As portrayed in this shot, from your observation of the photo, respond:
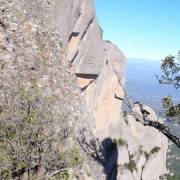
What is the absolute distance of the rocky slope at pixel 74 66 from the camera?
1320 inches

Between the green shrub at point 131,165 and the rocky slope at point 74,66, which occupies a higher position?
the rocky slope at point 74,66

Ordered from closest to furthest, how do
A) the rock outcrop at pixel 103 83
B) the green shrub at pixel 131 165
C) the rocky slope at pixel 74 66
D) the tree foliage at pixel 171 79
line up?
the tree foliage at pixel 171 79
the rocky slope at pixel 74 66
the rock outcrop at pixel 103 83
the green shrub at pixel 131 165

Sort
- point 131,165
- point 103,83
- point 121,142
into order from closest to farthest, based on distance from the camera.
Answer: point 103,83, point 131,165, point 121,142

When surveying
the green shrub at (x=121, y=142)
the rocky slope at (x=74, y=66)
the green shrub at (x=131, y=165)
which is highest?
the rocky slope at (x=74, y=66)

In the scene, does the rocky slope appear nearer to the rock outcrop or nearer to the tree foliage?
the rock outcrop

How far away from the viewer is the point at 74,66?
58.1 metres

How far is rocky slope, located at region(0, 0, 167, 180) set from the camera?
33.5 metres

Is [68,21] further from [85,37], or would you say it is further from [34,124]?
[34,124]

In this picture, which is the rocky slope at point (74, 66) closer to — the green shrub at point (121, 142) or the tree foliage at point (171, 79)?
the green shrub at point (121, 142)

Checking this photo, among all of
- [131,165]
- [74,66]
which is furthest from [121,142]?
[74,66]

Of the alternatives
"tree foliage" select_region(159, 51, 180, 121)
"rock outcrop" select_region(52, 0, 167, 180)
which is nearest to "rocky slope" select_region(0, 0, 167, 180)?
"rock outcrop" select_region(52, 0, 167, 180)

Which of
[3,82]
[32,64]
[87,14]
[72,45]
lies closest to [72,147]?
[3,82]

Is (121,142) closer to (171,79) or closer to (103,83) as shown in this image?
(103,83)

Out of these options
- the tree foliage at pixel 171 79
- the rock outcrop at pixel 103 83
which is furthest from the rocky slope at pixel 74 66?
the tree foliage at pixel 171 79
